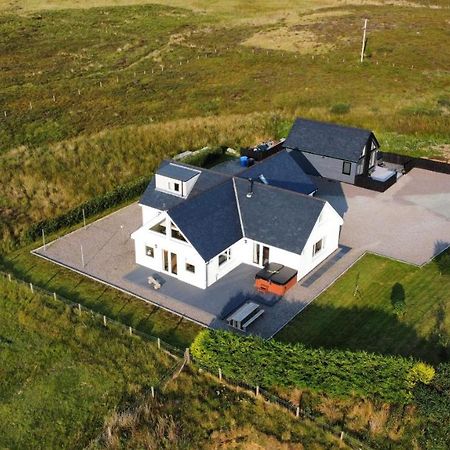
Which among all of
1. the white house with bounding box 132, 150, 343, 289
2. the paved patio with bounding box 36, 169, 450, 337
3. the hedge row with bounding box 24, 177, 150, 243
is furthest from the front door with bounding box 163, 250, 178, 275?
the hedge row with bounding box 24, 177, 150, 243

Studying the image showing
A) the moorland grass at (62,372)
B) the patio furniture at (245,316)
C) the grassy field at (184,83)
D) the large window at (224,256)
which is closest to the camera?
the moorland grass at (62,372)

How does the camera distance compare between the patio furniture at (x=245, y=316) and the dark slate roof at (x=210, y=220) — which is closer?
the patio furniture at (x=245, y=316)

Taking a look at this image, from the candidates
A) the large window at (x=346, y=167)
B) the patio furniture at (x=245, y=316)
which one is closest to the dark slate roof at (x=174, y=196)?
the patio furniture at (x=245, y=316)

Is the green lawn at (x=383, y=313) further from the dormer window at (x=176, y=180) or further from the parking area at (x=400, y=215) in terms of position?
the dormer window at (x=176, y=180)

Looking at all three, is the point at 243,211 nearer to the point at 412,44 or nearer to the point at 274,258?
the point at 274,258

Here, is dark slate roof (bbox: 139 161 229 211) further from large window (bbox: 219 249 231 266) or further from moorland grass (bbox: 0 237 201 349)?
moorland grass (bbox: 0 237 201 349)
